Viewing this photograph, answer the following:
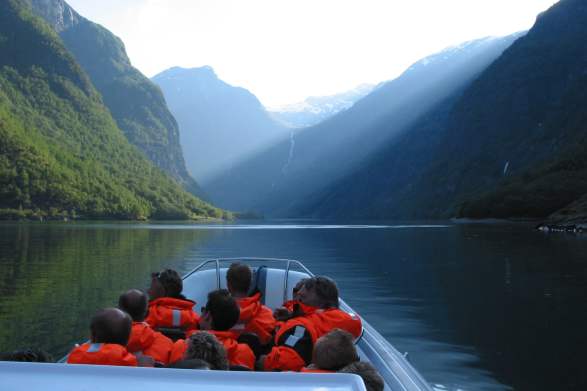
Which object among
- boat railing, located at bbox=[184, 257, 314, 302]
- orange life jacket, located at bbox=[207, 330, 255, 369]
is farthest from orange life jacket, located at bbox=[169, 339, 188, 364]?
boat railing, located at bbox=[184, 257, 314, 302]

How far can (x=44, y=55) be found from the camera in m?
191

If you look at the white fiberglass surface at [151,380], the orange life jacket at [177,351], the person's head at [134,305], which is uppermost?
the white fiberglass surface at [151,380]

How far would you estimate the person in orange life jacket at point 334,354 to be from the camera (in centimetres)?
416

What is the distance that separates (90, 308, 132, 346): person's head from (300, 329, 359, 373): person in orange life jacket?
5.09 feet

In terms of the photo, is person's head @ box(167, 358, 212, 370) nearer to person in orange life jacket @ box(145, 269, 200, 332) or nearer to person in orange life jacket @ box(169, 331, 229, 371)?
person in orange life jacket @ box(169, 331, 229, 371)

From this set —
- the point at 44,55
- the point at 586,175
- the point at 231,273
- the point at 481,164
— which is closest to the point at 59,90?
the point at 44,55

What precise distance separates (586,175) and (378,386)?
112073 mm

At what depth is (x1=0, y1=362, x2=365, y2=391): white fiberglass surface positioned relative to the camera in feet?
9.12

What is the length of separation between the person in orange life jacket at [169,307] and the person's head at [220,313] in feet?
1.99

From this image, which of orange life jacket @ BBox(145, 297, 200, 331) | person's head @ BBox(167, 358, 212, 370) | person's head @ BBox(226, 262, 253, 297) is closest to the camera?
person's head @ BBox(167, 358, 212, 370)

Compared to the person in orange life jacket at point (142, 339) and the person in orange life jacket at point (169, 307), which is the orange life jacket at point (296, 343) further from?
the person in orange life jacket at point (169, 307)

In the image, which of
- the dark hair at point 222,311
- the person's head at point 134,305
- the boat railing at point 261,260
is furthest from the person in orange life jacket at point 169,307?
the boat railing at point 261,260

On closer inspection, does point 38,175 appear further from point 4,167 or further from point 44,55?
point 44,55

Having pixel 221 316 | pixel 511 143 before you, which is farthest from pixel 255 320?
pixel 511 143
